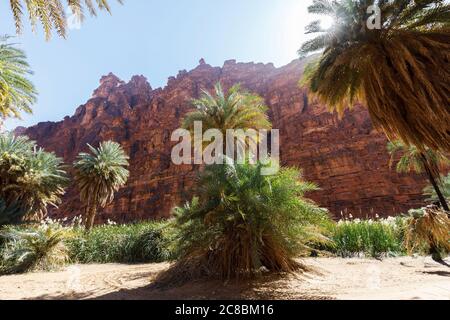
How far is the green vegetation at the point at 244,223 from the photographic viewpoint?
743 centimetres

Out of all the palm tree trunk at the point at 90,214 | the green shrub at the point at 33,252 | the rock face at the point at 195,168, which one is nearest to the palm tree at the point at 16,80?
the green shrub at the point at 33,252

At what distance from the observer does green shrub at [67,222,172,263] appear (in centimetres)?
Result: 1507

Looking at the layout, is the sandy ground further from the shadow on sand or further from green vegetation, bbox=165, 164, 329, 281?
green vegetation, bbox=165, 164, 329, 281

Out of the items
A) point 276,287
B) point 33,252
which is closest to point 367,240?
point 276,287

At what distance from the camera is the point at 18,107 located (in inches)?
515

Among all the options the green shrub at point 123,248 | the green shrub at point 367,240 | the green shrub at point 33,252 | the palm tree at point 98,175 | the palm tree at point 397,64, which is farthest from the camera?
the palm tree at point 98,175

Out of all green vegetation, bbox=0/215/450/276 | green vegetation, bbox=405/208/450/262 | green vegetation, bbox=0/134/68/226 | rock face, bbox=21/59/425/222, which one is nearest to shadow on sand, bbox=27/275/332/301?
green vegetation, bbox=0/215/450/276

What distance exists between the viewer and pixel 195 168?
28.3 metres

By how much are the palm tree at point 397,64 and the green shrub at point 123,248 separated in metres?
10.6

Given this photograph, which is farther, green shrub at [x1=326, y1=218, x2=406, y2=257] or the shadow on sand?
green shrub at [x1=326, y1=218, x2=406, y2=257]

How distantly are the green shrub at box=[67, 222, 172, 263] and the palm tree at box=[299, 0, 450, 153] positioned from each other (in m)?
10.6

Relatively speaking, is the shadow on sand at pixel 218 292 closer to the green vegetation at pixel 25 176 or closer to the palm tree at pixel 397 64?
the palm tree at pixel 397 64
